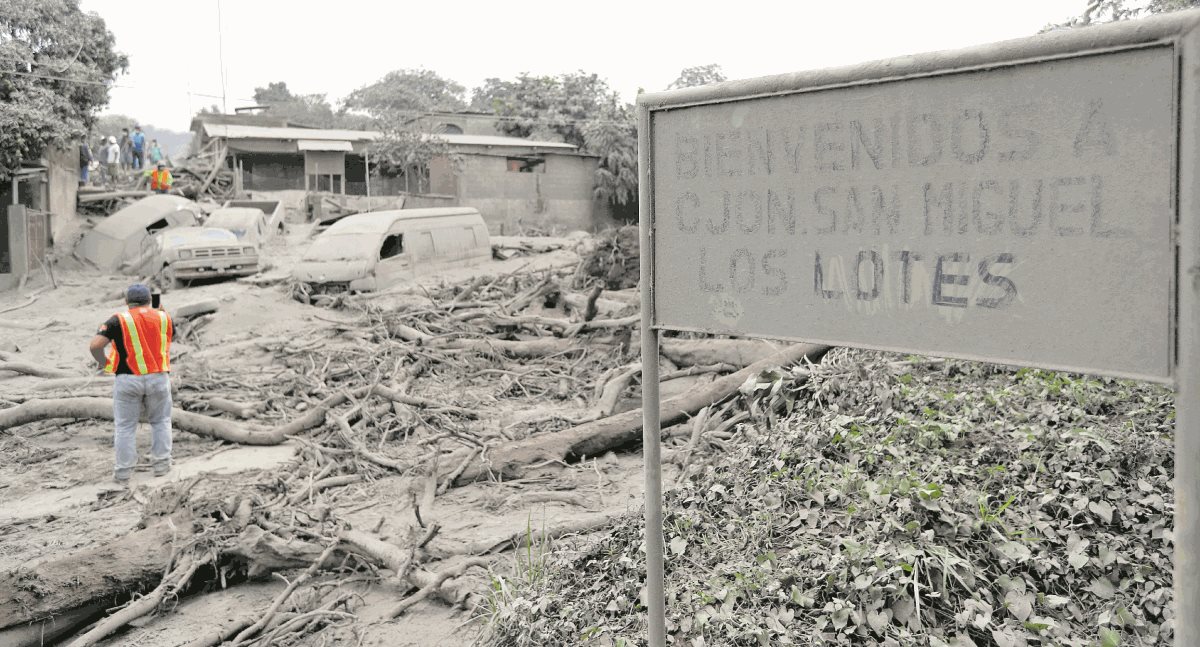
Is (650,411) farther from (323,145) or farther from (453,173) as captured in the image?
(323,145)

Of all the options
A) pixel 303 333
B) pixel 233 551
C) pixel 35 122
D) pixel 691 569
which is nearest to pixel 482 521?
pixel 233 551

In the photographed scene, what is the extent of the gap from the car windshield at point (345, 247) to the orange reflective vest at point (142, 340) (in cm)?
868

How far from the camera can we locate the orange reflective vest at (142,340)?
8211 mm

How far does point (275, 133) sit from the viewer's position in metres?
32.4

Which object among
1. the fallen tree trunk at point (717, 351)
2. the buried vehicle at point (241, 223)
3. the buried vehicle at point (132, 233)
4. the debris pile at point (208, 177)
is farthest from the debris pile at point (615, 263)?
the debris pile at point (208, 177)

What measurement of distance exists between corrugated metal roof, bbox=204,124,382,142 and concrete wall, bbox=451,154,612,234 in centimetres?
411

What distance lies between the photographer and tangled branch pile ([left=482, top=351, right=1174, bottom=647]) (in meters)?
3.42

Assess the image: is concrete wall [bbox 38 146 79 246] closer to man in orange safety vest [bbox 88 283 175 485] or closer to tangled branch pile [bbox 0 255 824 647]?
tangled branch pile [bbox 0 255 824 647]

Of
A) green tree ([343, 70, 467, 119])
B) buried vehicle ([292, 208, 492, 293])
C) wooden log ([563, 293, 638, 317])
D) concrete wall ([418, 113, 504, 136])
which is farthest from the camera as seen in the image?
green tree ([343, 70, 467, 119])

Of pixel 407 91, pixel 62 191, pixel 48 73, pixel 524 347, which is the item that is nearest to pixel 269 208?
pixel 62 191

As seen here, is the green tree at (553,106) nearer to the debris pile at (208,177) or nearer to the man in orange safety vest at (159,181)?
the debris pile at (208,177)

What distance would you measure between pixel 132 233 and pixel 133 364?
585 inches

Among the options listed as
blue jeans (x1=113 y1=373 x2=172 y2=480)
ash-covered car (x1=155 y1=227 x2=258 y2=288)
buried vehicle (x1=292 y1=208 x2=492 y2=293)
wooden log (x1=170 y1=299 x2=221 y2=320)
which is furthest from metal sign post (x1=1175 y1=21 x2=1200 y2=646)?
ash-covered car (x1=155 y1=227 x2=258 y2=288)

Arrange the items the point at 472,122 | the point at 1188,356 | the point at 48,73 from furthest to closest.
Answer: the point at 472,122 < the point at 48,73 < the point at 1188,356
